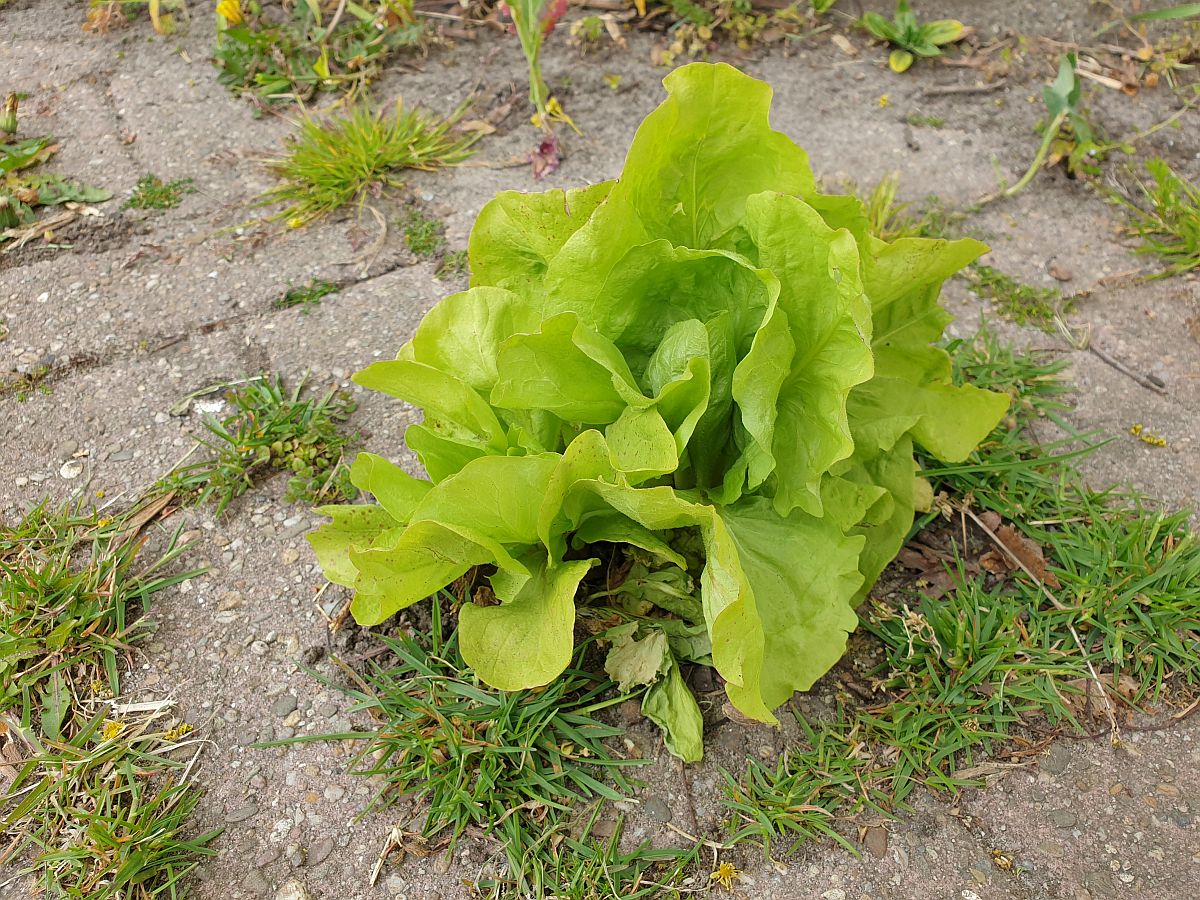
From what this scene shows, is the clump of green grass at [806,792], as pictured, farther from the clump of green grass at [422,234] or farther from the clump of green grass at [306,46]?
the clump of green grass at [306,46]

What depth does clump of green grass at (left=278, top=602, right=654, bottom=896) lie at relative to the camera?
1891 millimetres

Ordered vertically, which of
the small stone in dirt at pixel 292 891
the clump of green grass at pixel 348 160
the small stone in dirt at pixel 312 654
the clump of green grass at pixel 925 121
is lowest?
the small stone in dirt at pixel 292 891

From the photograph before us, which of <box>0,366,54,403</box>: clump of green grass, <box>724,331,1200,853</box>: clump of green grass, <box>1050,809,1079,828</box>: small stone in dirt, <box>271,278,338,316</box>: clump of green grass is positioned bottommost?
<box>1050,809,1079,828</box>: small stone in dirt

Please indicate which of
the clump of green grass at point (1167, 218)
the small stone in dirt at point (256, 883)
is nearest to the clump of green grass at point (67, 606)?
the small stone in dirt at point (256, 883)

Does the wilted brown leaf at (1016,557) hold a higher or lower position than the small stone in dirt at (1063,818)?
higher

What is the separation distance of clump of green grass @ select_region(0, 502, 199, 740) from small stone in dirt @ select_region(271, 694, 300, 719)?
38 cm

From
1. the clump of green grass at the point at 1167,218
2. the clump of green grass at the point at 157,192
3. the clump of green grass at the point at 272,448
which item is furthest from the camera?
the clump of green grass at the point at 157,192

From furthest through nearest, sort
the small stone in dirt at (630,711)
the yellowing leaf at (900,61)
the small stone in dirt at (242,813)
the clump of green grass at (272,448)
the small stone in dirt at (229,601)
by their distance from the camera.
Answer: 1. the yellowing leaf at (900,61)
2. the clump of green grass at (272,448)
3. the small stone in dirt at (229,601)
4. the small stone in dirt at (630,711)
5. the small stone in dirt at (242,813)

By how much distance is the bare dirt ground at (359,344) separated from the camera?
190 centimetres

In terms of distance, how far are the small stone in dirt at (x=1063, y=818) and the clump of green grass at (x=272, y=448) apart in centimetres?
185

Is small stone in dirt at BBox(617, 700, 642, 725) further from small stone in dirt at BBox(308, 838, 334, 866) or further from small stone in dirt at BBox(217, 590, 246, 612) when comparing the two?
small stone in dirt at BBox(217, 590, 246, 612)

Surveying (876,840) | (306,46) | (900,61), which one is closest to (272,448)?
(876,840)

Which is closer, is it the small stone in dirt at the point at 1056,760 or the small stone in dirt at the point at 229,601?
the small stone in dirt at the point at 1056,760

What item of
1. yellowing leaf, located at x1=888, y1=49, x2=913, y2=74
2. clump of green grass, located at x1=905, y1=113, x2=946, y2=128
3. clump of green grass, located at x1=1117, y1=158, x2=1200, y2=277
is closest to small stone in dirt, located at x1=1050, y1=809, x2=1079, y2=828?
clump of green grass, located at x1=1117, y1=158, x2=1200, y2=277
